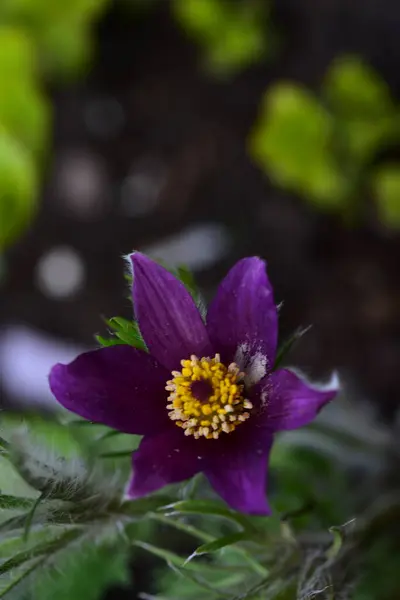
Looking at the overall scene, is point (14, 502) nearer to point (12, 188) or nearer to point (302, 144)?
point (12, 188)

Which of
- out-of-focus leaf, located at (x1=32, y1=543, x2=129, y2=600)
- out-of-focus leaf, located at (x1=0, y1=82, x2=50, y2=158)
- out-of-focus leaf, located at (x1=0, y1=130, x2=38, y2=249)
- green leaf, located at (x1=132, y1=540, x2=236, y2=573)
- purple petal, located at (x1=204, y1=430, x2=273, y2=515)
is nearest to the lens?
purple petal, located at (x1=204, y1=430, x2=273, y2=515)

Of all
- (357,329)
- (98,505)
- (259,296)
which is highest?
(259,296)

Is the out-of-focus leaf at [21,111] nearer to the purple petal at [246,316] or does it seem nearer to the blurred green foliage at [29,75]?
the blurred green foliage at [29,75]

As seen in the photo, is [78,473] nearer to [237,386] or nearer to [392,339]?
[237,386]

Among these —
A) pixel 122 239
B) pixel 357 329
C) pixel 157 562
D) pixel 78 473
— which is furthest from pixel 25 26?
pixel 78 473

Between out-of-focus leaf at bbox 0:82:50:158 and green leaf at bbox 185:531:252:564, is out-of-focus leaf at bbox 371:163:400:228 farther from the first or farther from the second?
green leaf at bbox 185:531:252:564

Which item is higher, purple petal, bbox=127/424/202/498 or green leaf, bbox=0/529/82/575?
purple petal, bbox=127/424/202/498

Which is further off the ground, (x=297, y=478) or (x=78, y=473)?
(x=78, y=473)

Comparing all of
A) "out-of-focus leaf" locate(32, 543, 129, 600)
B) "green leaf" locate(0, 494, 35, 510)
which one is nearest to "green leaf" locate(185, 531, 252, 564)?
"green leaf" locate(0, 494, 35, 510)
